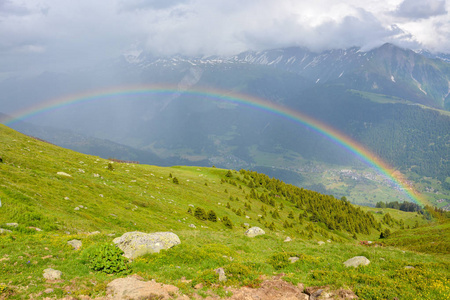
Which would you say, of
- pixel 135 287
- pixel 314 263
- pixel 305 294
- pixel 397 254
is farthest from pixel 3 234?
pixel 397 254

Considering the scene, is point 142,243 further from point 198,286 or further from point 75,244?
point 198,286

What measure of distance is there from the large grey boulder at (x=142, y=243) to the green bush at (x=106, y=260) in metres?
1.24

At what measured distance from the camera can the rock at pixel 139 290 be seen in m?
11.4

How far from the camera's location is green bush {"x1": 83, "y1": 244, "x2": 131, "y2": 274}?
46.5ft

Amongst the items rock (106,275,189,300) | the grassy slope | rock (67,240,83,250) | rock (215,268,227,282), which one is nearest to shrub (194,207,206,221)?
the grassy slope

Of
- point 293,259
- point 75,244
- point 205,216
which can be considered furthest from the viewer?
point 205,216

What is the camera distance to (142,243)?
16984 millimetres

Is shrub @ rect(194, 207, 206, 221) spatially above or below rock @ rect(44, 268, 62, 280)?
below

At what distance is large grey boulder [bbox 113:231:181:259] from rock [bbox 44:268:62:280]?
410cm

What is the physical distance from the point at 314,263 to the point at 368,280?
3.92 meters

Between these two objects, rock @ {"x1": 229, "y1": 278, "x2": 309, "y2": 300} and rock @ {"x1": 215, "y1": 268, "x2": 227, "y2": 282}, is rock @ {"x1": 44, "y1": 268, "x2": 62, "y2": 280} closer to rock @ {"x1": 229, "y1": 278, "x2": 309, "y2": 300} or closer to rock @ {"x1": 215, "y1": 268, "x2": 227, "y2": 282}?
rock @ {"x1": 215, "y1": 268, "x2": 227, "y2": 282}

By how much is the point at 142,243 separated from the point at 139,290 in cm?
547

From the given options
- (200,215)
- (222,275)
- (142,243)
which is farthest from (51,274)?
(200,215)

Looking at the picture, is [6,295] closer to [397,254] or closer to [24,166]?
[397,254]
